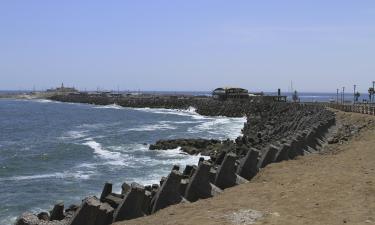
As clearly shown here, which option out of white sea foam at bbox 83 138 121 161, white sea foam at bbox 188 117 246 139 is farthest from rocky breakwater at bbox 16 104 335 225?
white sea foam at bbox 188 117 246 139

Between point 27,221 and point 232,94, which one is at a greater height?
point 232,94

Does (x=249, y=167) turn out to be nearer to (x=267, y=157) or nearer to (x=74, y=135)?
(x=267, y=157)

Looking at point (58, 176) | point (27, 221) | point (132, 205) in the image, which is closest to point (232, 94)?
point (58, 176)

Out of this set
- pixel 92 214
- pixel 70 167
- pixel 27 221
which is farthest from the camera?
pixel 70 167

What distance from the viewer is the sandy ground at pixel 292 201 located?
326 inches

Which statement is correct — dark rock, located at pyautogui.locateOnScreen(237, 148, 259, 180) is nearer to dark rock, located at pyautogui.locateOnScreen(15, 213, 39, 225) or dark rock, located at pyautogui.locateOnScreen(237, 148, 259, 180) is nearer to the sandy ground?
the sandy ground

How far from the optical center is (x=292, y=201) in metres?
9.38

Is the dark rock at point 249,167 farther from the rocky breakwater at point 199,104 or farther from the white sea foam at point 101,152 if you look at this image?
the rocky breakwater at point 199,104

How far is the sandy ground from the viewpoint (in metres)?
8.28

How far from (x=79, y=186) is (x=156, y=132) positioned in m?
28.3

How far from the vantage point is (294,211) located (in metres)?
8.66

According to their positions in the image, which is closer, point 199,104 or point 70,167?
point 70,167

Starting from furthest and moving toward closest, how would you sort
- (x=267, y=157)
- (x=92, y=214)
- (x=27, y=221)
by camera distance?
(x=267, y=157), (x=92, y=214), (x=27, y=221)

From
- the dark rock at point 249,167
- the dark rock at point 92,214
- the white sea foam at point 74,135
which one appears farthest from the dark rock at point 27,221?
the white sea foam at point 74,135
